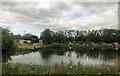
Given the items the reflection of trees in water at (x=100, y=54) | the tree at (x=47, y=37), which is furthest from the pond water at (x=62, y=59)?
the tree at (x=47, y=37)

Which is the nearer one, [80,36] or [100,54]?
[100,54]

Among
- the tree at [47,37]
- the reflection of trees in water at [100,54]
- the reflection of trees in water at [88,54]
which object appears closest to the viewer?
the reflection of trees in water at [100,54]

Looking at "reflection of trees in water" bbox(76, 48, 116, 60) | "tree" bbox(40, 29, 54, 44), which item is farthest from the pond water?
"tree" bbox(40, 29, 54, 44)

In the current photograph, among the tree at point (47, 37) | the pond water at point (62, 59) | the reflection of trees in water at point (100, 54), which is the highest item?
the tree at point (47, 37)

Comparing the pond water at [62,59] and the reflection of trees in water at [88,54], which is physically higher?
the pond water at [62,59]

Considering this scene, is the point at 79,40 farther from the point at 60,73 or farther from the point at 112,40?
the point at 60,73

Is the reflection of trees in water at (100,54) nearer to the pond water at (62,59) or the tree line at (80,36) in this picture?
the pond water at (62,59)

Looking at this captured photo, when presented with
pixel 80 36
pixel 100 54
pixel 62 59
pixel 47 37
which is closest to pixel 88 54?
pixel 100 54

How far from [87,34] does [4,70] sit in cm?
5487

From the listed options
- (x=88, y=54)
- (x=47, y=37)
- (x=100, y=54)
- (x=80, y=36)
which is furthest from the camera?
(x=80, y=36)

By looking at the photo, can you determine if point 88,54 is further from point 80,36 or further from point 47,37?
point 80,36

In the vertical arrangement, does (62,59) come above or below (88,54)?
above

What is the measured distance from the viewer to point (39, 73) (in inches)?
239

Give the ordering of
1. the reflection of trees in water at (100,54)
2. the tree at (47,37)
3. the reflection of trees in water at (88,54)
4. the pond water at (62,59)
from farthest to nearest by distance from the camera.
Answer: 1. the tree at (47,37)
2. the reflection of trees in water at (88,54)
3. the reflection of trees in water at (100,54)
4. the pond water at (62,59)
